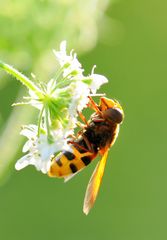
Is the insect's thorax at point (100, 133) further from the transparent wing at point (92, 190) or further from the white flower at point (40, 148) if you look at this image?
the white flower at point (40, 148)

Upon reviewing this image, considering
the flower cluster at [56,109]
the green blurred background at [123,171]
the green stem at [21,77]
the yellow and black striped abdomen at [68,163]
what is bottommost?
the yellow and black striped abdomen at [68,163]

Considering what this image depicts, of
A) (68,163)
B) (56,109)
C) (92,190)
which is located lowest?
(92,190)

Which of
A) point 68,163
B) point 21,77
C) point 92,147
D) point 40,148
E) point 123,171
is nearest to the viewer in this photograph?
point 21,77

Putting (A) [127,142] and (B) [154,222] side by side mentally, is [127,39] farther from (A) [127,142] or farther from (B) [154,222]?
(B) [154,222]

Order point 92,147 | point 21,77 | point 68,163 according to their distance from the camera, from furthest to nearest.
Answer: point 92,147
point 68,163
point 21,77

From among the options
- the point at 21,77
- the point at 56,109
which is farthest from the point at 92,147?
the point at 21,77

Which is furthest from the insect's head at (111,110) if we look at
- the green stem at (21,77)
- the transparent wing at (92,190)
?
the green stem at (21,77)

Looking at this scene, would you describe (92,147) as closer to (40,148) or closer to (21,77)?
(40,148)

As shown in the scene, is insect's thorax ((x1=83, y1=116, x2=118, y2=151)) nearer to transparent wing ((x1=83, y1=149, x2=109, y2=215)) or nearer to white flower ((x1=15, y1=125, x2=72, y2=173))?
transparent wing ((x1=83, y1=149, x2=109, y2=215))

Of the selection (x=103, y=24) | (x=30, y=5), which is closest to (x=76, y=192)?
(x=103, y=24)
